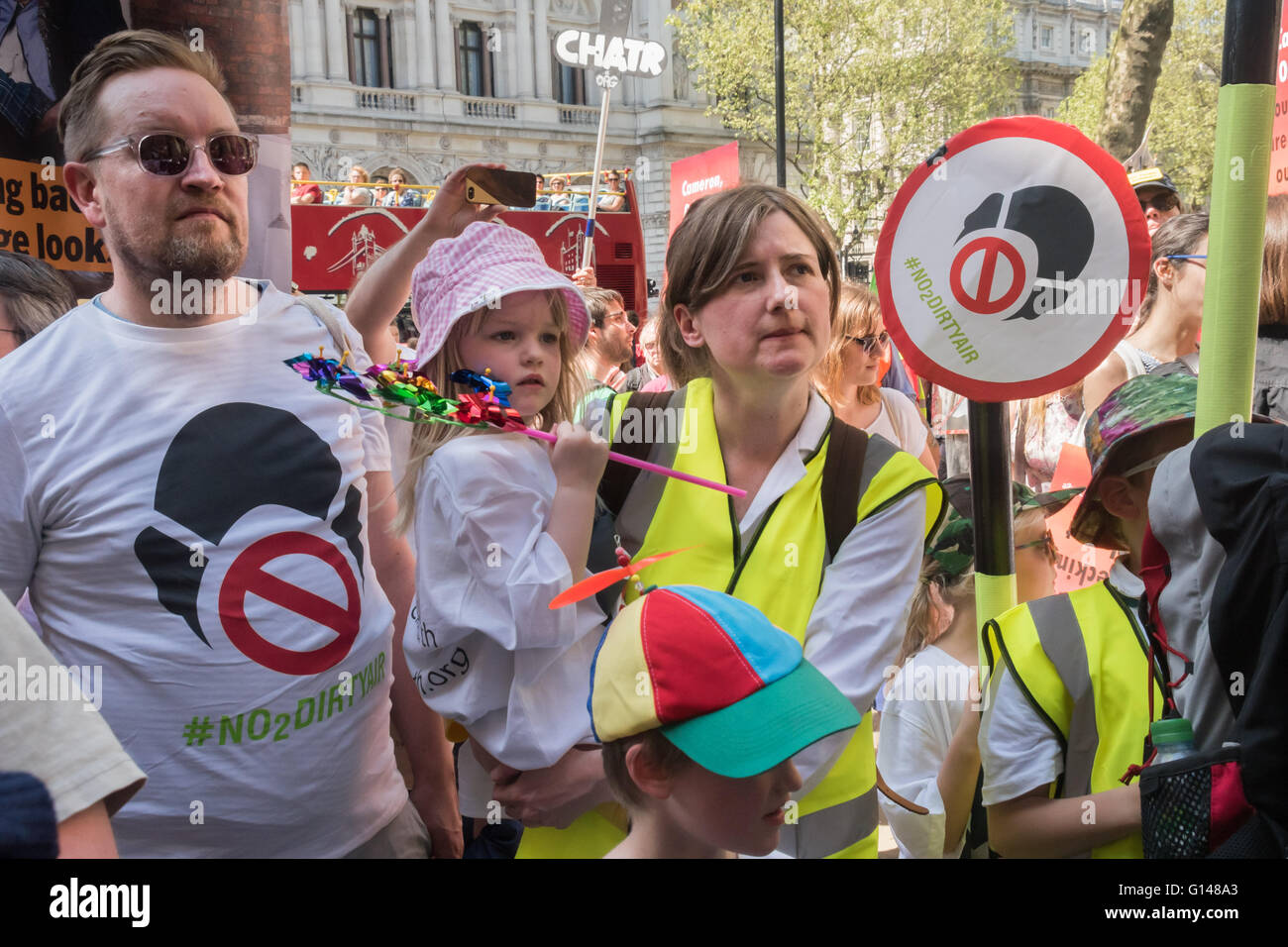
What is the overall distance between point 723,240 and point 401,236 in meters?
0.68

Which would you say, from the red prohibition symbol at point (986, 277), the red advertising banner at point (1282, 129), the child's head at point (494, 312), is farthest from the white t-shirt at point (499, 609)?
the red advertising banner at point (1282, 129)

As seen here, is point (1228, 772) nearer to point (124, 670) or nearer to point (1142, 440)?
point (1142, 440)

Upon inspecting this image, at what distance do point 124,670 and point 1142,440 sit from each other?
1.62 meters

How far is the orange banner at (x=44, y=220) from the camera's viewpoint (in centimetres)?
183

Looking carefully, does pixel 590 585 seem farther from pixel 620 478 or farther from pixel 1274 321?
pixel 1274 321

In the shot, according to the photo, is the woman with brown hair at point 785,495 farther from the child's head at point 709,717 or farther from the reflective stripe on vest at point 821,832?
the child's head at point 709,717

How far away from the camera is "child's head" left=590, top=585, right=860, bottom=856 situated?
144cm

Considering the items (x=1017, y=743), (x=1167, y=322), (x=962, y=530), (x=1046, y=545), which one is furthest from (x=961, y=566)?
(x=1167, y=322)

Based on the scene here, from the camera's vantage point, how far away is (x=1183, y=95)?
2596mm

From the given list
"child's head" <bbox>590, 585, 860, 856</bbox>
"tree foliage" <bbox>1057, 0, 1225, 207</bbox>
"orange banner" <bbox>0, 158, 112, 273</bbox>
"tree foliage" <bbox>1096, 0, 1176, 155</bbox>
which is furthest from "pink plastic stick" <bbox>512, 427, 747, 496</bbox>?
"tree foliage" <bbox>1096, 0, 1176, 155</bbox>

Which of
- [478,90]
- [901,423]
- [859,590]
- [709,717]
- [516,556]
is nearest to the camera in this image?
[709,717]

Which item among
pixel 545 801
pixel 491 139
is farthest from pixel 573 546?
pixel 491 139

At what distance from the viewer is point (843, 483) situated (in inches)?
67.1

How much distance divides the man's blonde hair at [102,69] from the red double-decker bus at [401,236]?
40 cm
